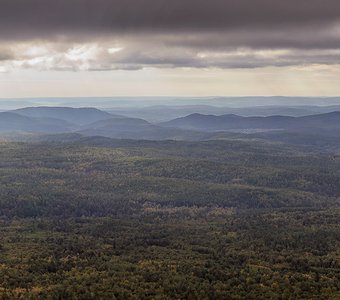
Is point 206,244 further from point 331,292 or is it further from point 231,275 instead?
→ point 331,292

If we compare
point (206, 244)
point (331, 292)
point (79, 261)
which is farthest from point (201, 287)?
point (206, 244)

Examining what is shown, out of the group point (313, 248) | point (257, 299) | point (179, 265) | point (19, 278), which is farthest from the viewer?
point (313, 248)

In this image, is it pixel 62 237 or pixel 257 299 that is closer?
pixel 257 299

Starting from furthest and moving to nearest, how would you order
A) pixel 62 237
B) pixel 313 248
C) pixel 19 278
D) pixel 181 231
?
pixel 181 231
pixel 62 237
pixel 313 248
pixel 19 278

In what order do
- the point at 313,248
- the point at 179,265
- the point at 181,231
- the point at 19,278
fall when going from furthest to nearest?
the point at 181,231 → the point at 313,248 → the point at 179,265 → the point at 19,278

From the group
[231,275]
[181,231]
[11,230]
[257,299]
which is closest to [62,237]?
[11,230]

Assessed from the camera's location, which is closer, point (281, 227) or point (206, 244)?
point (206, 244)

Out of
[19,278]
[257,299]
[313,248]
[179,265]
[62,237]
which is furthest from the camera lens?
[62,237]

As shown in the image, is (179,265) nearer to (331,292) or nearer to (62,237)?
(331,292)
